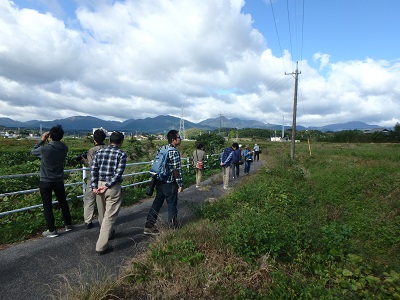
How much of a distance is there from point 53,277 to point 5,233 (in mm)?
→ 1973

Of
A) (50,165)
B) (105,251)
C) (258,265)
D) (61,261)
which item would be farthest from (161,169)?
(258,265)

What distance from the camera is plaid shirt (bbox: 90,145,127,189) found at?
409 centimetres

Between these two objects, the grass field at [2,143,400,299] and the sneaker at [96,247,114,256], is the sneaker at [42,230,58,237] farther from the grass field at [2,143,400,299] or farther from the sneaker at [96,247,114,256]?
the grass field at [2,143,400,299]

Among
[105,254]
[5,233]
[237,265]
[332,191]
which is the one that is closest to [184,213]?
[105,254]

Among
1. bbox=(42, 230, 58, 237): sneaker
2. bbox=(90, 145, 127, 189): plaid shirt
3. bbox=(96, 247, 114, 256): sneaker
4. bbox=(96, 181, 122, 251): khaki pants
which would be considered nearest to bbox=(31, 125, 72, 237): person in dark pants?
bbox=(42, 230, 58, 237): sneaker

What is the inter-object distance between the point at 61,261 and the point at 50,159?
1.71 metres

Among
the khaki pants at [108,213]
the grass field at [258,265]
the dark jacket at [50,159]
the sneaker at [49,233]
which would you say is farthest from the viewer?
the sneaker at [49,233]

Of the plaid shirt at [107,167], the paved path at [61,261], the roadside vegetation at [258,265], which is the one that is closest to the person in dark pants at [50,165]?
the paved path at [61,261]

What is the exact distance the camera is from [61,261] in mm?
3684

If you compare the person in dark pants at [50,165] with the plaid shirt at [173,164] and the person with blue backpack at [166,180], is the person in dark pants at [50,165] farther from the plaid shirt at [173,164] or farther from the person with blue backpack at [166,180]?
the plaid shirt at [173,164]

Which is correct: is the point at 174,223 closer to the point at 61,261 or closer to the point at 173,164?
the point at 173,164

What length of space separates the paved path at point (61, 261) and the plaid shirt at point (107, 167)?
1074 mm

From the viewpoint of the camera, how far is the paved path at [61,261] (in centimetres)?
304

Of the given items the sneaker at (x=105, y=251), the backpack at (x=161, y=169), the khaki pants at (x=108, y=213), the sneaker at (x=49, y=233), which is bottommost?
the sneaker at (x=105, y=251)
